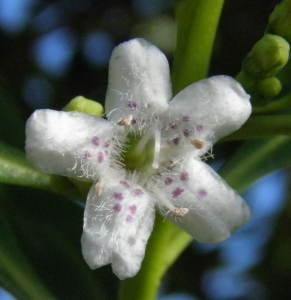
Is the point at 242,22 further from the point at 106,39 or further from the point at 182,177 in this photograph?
the point at 182,177

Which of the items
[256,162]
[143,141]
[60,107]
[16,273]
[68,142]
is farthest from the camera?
[60,107]

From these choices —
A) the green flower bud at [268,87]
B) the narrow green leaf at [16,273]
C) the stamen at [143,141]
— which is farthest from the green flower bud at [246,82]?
the narrow green leaf at [16,273]

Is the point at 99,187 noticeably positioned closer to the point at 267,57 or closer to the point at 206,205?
the point at 206,205

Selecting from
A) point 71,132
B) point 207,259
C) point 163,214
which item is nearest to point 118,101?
point 71,132

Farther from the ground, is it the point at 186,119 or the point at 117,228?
the point at 186,119

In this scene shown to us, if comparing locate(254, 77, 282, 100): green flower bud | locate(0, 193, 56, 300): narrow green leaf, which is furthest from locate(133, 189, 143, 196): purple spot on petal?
locate(0, 193, 56, 300): narrow green leaf

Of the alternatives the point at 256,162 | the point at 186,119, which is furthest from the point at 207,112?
the point at 256,162

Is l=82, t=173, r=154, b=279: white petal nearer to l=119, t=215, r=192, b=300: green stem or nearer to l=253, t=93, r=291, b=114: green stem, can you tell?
l=119, t=215, r=192, b=300: green stem
